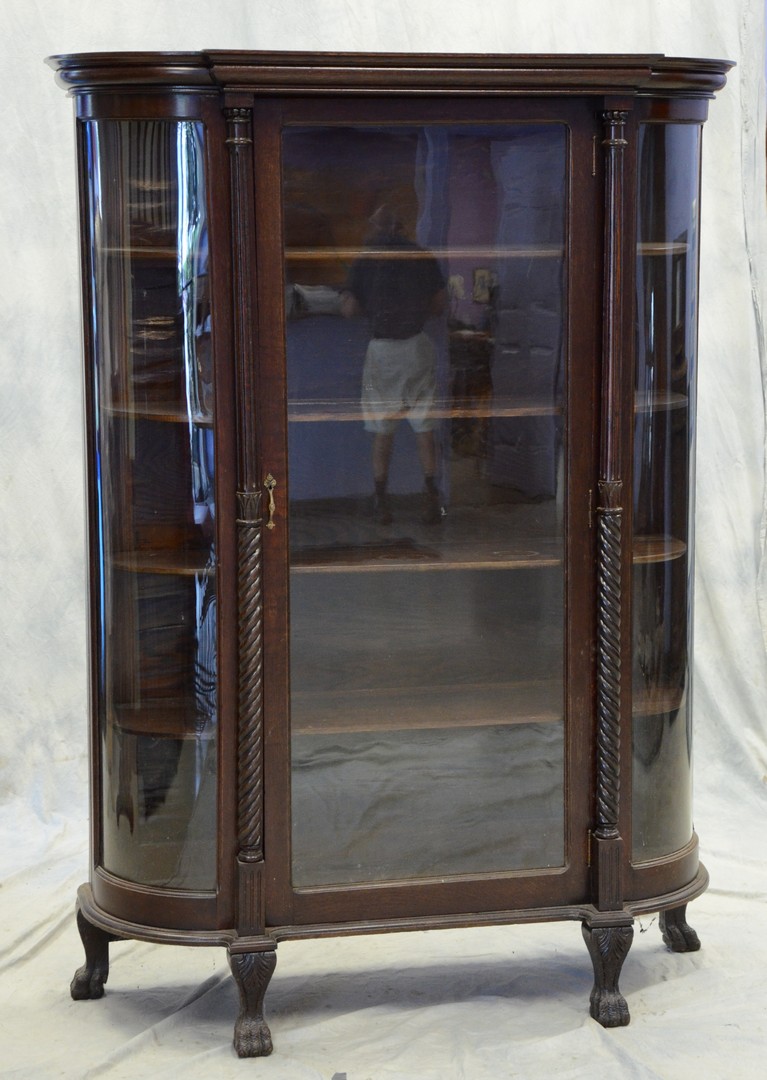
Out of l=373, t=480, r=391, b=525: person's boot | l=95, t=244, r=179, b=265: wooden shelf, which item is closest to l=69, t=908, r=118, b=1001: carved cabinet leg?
l=373, t=480, r=391, b=525: person's boot

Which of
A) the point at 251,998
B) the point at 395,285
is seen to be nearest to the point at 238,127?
the point at 395,285

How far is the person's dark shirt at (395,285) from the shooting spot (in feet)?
8.26

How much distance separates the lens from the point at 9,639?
365 cm

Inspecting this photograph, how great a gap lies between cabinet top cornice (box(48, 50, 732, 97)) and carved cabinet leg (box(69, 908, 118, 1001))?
1.53 metres

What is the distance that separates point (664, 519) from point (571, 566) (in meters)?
0.21

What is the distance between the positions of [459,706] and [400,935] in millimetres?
711

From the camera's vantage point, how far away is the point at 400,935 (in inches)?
122

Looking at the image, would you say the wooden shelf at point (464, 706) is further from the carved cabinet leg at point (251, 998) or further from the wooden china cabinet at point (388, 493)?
the carved cabinet leg at point (251, 998)

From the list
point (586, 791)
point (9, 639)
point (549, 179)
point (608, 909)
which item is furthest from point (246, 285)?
point (9, 639)

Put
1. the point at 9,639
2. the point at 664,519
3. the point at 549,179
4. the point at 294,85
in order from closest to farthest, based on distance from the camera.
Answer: the point at 294,85
the point at 549,179
the point at 664,519
the point at 9,639

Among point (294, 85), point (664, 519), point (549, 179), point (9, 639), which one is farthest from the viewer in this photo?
point (9, 639)

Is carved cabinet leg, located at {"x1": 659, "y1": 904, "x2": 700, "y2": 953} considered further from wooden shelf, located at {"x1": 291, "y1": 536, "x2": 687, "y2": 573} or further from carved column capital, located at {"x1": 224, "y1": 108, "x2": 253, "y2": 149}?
carved column capital, located at {"x1": 224, "y1": 108, "x2": 253, "y2": 149}

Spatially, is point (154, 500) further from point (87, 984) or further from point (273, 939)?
point (87, 984)

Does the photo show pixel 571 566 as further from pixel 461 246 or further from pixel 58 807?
pixel 58 807
